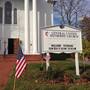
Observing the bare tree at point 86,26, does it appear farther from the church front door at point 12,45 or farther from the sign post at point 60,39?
the sign post at point 60,39

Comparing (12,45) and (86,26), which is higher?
(86,26)

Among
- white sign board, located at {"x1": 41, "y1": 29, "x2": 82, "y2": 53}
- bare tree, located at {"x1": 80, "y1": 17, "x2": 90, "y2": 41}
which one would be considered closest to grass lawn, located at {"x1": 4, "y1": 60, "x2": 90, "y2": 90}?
white sign board, located at {"x1": 41, "y1": 29, "x2": 82, "y2": 53}

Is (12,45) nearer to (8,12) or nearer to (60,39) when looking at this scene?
(8,12)

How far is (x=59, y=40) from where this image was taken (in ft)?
75.5

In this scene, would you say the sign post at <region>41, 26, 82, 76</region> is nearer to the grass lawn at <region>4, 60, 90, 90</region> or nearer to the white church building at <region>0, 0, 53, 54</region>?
the grass lawn at <region>4, 60, 90, 90</region>

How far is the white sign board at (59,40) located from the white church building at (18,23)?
718 inches

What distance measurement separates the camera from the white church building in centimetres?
4162

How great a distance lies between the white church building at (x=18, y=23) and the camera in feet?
137

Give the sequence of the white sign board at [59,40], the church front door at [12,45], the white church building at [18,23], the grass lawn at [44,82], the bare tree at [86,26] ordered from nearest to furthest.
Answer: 1. the grass lawn at [44,82]
2. the white sign board at [59,40]
3. the white church building at [18,23]
4. the church front door at [12,45]
5. the bare tree at [86,26]

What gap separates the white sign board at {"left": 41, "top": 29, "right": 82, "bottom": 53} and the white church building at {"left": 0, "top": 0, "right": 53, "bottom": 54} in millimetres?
18228

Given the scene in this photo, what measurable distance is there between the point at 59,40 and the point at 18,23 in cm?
2168

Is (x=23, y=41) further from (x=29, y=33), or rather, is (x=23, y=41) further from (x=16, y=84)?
(x=16, y=84)

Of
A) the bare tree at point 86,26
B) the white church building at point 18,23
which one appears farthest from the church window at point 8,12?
the bare tree at point 86,26

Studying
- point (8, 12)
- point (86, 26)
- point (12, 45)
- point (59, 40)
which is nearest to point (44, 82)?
point (59, 40)
